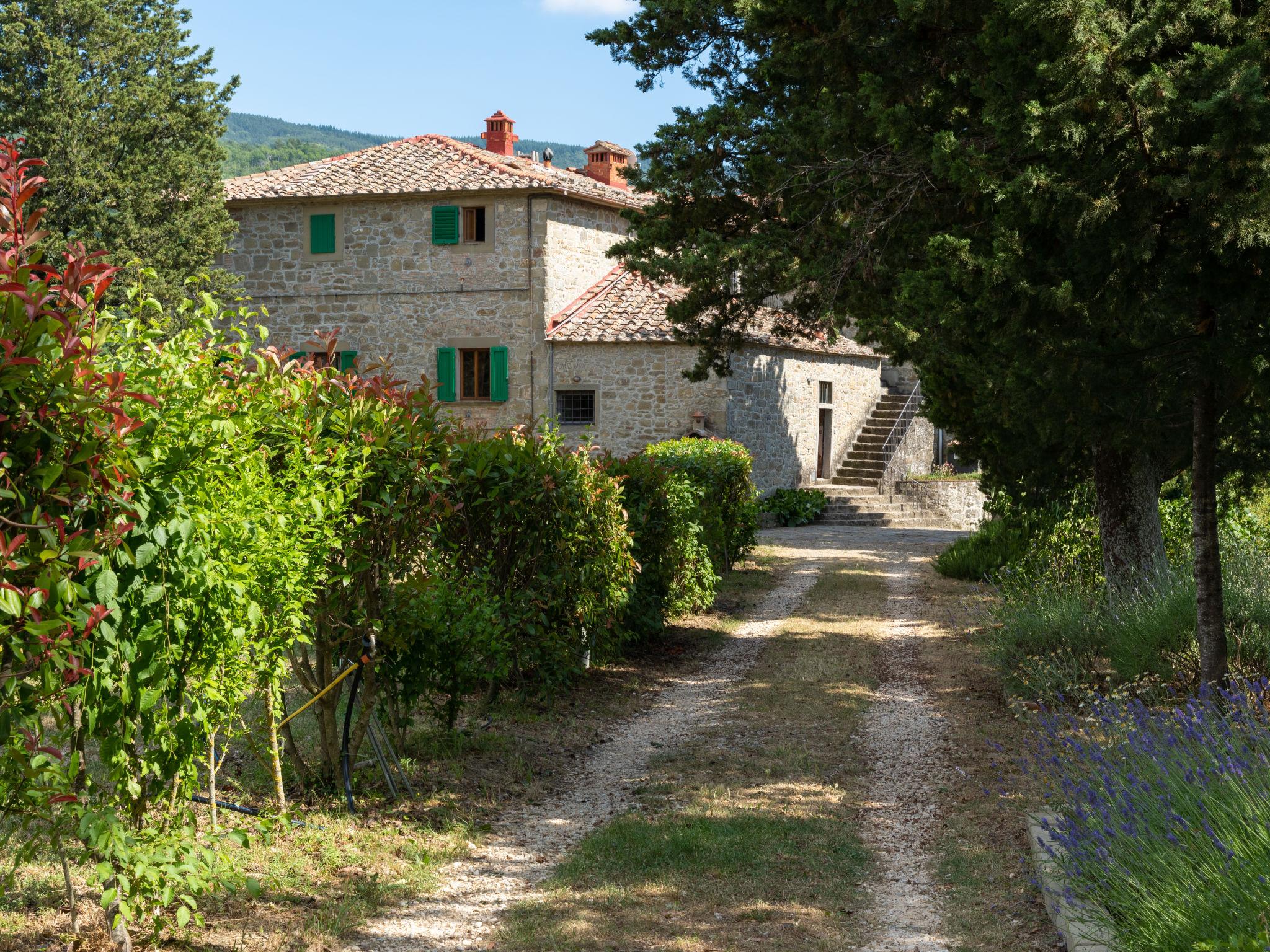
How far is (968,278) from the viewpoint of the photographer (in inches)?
245

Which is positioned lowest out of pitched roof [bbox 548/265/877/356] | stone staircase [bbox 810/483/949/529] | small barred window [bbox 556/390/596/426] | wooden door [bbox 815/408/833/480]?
stone staircase [bbox 810/483/949/529]

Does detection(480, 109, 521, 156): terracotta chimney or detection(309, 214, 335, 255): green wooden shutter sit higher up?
detection(480, 109, 521, 156): terracotta chimney

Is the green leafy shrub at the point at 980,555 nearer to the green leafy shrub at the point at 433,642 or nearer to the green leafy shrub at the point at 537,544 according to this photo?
the green leafy shrub at the point at 537,544

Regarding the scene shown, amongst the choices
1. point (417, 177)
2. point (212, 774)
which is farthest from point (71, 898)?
point (417, 177)

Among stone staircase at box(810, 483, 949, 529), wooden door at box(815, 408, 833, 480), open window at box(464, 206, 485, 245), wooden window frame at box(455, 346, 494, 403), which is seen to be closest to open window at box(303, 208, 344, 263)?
open window at box(464, 206, 485, 245)

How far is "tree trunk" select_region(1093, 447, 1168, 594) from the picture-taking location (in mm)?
9203

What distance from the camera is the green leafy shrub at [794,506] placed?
24000 mm

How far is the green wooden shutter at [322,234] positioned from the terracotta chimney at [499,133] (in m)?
5.95

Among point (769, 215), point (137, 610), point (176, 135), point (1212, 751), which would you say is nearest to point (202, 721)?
point (137, 610)

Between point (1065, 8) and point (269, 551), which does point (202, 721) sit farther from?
point (1065, 8)

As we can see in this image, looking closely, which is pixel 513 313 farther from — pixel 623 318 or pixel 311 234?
pixel 311 234

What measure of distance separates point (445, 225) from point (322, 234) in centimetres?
287

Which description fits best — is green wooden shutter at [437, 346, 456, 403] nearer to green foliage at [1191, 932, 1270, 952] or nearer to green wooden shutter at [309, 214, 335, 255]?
green wooden shutter at [309, 214, 335, 255]

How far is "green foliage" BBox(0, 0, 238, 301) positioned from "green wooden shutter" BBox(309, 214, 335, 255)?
1.85m
